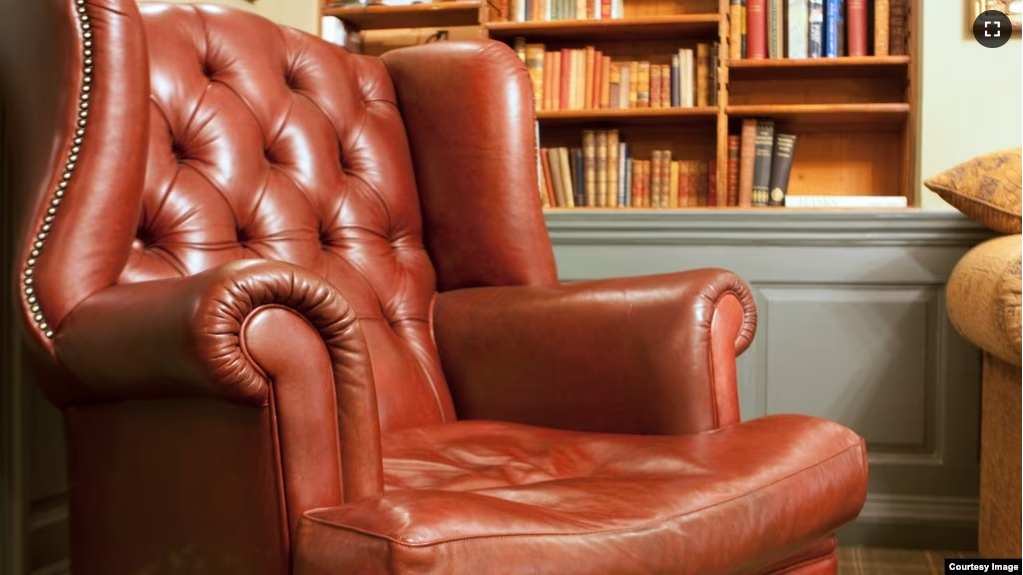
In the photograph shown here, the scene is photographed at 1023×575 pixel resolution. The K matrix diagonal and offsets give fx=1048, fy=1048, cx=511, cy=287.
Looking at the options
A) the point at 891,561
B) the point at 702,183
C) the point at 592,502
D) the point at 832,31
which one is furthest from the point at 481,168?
the point at 832,31

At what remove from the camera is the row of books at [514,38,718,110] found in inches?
142

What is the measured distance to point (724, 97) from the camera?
138 inches

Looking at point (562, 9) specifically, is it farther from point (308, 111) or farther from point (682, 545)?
point (682, 545)

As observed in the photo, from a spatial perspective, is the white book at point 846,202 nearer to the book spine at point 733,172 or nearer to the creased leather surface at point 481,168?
the book spine at point 733,172

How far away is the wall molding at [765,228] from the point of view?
222cm

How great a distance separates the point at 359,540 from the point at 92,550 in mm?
469

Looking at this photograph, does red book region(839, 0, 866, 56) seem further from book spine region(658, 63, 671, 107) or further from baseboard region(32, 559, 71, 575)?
baseboard region(32, 559, 71, 575)

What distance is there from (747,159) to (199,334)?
286cm

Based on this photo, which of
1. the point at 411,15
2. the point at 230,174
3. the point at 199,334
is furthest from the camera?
the point at 411,15

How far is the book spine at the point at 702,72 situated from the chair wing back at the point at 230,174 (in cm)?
203

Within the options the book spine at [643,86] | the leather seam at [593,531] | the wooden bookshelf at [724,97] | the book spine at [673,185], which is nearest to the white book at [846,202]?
the wooden bookshelf at [724,97]

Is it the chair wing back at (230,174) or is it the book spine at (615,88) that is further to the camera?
the book spine at (615,88)

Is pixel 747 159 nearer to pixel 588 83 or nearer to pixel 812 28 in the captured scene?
pixel 812 28

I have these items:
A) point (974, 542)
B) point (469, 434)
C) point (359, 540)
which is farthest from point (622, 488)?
point (974, 542)
